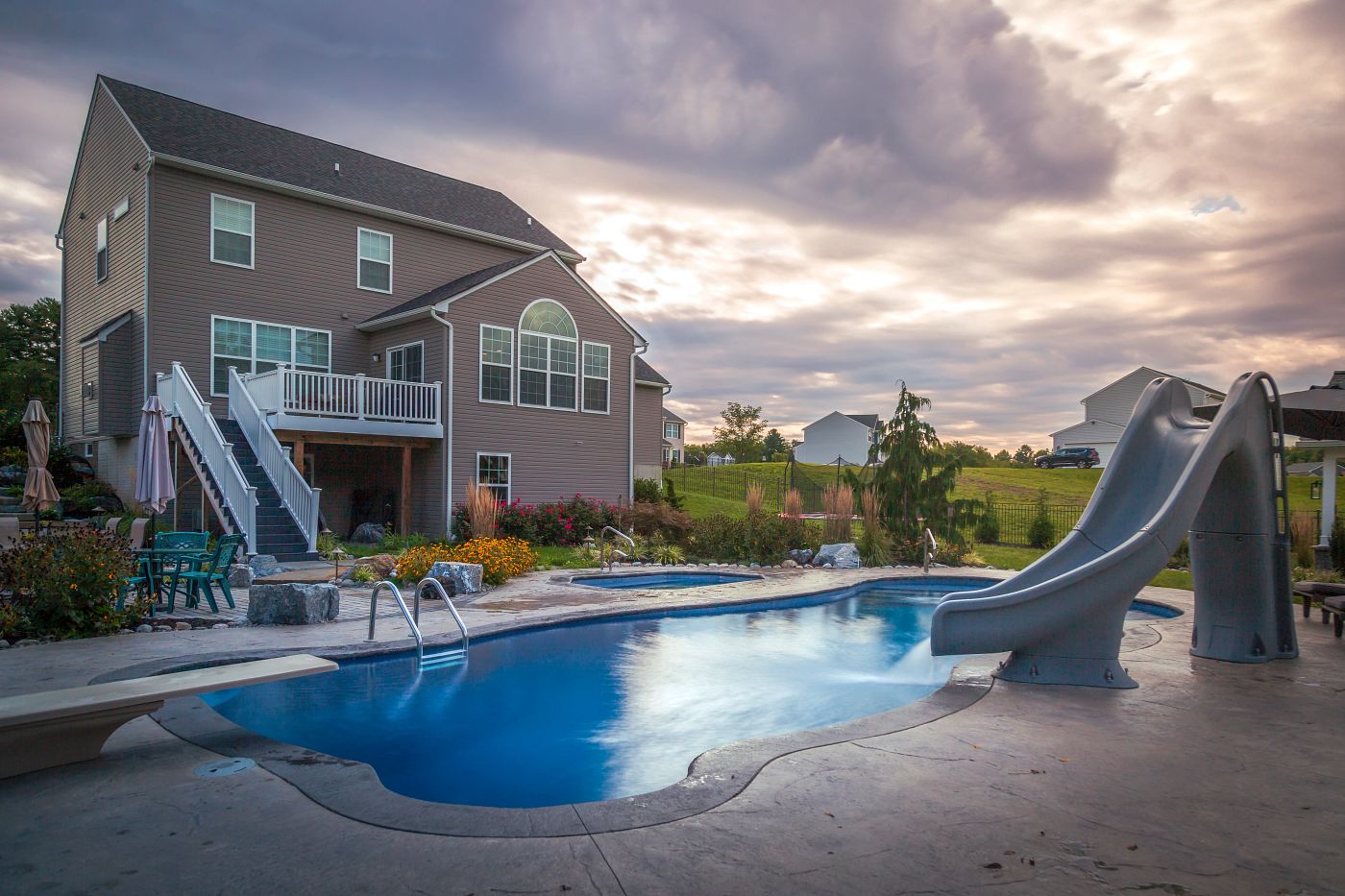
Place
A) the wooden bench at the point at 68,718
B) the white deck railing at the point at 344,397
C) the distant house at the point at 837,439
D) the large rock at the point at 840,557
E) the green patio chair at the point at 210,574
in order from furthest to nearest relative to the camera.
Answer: the distant house at the point at 837,439
the white deck railing at the point at 344,397
the large rock at the point at 840,557
the green patio chair at the point at 210,574
the wooden bench at the point at 68,718

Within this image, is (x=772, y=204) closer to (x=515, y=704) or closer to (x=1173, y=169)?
(x=1173, y=169)

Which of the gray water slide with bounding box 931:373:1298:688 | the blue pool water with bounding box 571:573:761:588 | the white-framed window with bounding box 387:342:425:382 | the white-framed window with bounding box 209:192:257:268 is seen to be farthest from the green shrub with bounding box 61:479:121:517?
the gray water slide with bounding box 931:373:1298:688

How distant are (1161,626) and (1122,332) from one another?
53.4 feet

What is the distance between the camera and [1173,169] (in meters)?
11.8

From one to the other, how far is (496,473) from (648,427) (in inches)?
276

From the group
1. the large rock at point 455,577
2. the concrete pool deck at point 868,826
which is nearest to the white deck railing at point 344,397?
the large rock at point 455,577

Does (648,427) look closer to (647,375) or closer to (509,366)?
(647,375)

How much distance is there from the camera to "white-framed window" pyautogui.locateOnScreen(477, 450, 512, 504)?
17.5m

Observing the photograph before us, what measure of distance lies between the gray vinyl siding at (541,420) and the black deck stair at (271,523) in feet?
13.0

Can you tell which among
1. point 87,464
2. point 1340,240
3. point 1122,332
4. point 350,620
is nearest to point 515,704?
point 350,620

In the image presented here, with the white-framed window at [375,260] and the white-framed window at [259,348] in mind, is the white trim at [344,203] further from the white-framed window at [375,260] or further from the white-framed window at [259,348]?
the white-framed window at [259,348]

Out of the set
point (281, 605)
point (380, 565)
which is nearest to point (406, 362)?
point (380, 565)

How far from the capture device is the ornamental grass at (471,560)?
11.0 metres

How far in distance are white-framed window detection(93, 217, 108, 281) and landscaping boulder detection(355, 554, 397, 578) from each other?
1064cm
